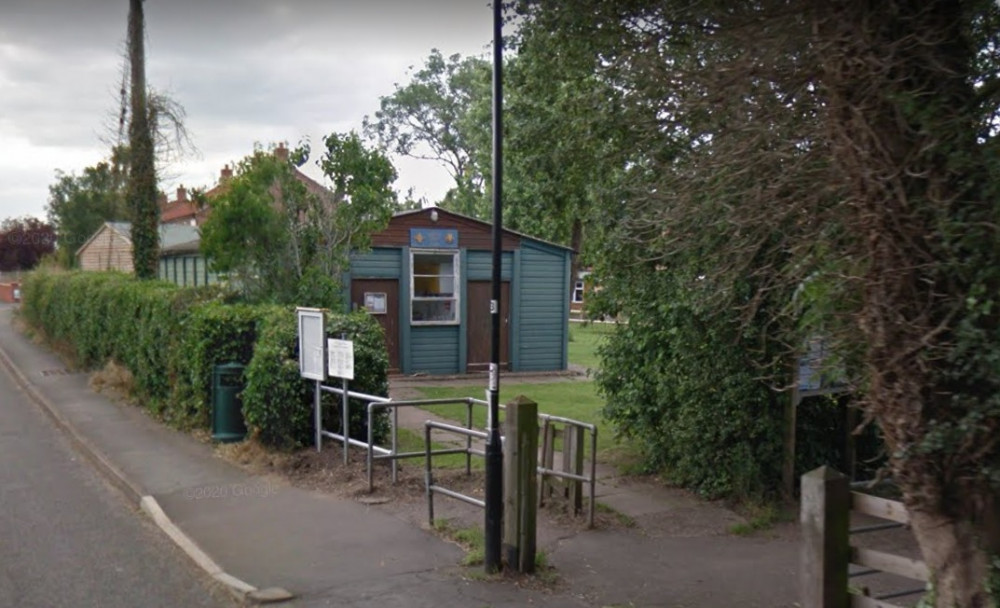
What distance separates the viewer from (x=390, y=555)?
7.47 meters

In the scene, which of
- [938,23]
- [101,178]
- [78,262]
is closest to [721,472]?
[938,23]

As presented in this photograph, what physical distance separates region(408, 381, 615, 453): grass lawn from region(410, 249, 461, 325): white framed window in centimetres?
232

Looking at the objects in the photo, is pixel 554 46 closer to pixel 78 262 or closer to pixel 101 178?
pixel 78 262

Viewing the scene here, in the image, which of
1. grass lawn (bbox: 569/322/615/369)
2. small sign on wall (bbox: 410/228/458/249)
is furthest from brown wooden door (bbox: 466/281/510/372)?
grass lawn (bbox: 569/322/615/369)

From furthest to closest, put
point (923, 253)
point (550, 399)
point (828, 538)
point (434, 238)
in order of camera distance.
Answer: point (434, 238) < point (550, 399) < point (828, 538) < point (923, 253)

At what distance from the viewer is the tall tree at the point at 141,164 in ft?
67.3

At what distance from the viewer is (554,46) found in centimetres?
930

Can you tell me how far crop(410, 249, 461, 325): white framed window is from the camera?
2014 centimetres

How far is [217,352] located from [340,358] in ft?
9.00

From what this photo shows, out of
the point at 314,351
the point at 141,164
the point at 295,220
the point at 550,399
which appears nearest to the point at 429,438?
the point at 314,351

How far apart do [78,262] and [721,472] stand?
119 ft

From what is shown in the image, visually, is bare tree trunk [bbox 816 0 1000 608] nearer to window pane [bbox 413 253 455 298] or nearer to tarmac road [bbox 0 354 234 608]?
tarmac road [bbox 0 354 234 608]

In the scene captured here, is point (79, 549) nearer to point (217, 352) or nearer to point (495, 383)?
point (495, 383)

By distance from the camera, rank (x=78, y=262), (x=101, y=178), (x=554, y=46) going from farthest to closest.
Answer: (x=101, y=178)
(x=78, y=262)
(x=554, y=46)
